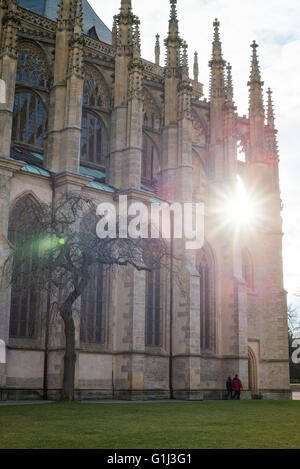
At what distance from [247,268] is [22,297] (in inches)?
668

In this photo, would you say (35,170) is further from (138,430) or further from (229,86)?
(138,430)

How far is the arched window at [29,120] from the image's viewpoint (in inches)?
1228

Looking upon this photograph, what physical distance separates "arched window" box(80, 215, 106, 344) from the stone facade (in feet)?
0.76

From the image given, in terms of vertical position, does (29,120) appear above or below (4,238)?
above

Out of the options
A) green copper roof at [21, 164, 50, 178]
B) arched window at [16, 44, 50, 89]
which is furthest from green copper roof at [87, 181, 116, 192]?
arched window at [16, 44, 50, 89]

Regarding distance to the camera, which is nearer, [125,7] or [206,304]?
[125,7]

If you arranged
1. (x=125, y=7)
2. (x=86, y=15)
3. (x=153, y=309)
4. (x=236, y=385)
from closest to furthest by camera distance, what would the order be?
(x=236, y=385), (x=153, y=309), (x=125, y=7), (x=86, y=15)

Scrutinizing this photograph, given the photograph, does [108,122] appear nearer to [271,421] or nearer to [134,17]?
[134,17]

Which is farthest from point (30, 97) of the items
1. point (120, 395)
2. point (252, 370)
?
point (252, 370)

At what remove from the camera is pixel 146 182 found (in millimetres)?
36156

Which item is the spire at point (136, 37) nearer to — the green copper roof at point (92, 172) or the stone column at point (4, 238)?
the green copper roof at point (92, 172)

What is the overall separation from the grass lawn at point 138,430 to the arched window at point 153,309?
547 inches
